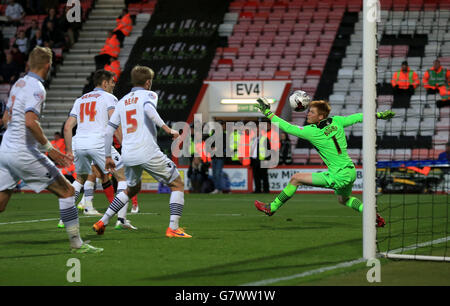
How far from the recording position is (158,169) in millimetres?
9156

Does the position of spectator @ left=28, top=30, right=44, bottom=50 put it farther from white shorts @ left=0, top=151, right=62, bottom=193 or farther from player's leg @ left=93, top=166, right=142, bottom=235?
white shorts @ left=0, top=151, right=62, bottom=193

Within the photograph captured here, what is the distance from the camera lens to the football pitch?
6.35m

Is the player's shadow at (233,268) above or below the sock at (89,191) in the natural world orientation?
below

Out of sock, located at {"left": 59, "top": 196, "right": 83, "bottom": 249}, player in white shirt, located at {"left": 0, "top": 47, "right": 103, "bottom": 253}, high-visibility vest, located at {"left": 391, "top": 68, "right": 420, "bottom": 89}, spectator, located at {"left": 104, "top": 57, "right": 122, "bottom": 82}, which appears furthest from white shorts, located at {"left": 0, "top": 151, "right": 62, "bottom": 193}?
spectator, located at {"left": 104, "top": 57, "right": 122, "bottom": 82}

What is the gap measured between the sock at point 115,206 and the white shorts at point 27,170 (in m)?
2.02

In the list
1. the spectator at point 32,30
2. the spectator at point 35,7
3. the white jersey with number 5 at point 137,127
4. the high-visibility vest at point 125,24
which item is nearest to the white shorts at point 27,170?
the white jersey with number 5 at point 137,127

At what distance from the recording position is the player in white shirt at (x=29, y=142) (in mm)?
7336

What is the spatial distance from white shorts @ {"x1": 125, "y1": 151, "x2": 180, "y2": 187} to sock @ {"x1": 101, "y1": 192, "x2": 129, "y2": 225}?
349 millimetres

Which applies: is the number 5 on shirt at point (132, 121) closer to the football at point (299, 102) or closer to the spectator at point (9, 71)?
the football at point (299, 102)

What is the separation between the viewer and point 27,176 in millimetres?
7453

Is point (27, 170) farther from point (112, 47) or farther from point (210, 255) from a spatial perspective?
point (112, 47)
